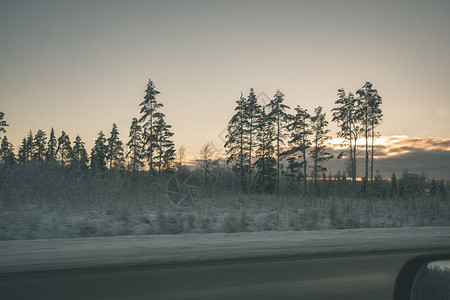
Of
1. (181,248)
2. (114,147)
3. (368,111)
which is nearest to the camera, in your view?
(181,248)

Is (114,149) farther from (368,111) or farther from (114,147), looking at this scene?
(368,111)

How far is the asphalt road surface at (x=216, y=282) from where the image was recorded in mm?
3396

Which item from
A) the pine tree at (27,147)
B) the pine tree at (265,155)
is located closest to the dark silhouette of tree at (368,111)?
the pine tree at (265,155)

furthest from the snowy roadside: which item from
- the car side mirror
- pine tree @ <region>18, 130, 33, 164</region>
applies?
pine tree @ <region>18, 130, 33, 164</region>

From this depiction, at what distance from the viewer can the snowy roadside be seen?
14.6 feet

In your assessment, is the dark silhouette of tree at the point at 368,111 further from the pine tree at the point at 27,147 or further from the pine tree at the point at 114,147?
the pine tree at the point at 27,147

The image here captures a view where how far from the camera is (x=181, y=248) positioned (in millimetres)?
5441

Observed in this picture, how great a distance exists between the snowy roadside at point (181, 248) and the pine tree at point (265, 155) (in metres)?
37.5

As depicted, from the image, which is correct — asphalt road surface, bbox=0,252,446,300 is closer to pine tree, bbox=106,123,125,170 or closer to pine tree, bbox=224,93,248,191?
pine tree, bbox=224,93,248,191

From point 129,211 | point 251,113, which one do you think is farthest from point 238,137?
point 129,211

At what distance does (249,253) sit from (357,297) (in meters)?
1.95

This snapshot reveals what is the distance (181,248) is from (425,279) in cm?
413

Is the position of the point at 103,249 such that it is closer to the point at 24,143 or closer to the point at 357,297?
the point at 357,297

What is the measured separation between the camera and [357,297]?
138 inches
